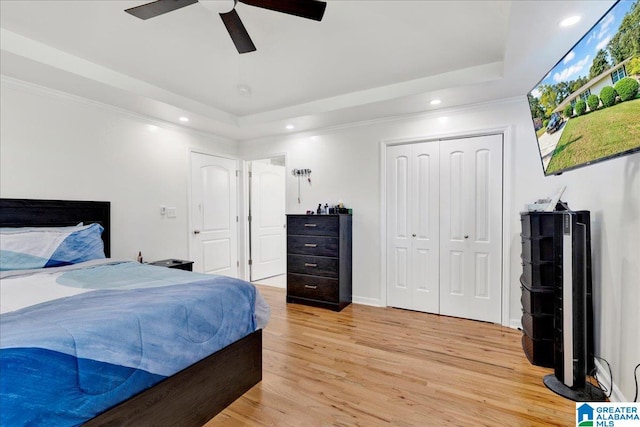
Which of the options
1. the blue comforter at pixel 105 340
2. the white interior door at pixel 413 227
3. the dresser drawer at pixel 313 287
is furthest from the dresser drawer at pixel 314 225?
the blue comforter at pixel 105 340

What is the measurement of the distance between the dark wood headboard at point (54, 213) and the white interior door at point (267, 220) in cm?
220

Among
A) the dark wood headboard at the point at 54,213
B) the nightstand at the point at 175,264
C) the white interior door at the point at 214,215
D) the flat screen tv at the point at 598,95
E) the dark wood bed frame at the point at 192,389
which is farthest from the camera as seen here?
the white interior door at the point at 214,215

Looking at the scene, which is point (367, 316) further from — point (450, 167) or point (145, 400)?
point (145, 400)

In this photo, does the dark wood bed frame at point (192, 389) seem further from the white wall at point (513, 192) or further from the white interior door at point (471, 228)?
the white interior door at point (471, 228)

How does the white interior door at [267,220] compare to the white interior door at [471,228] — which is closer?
the white interior door at [471,228]

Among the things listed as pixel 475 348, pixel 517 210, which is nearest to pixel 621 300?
pixel 475 348

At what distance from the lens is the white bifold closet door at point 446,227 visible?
320cm

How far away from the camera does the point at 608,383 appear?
1899mm

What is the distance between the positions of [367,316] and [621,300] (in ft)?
7.17

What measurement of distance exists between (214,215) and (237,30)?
3.08 metres

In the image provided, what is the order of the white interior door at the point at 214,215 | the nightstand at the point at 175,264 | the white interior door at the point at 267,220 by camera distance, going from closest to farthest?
the nightstand at the point at 175,264
the white interior door at the point at 214,215
the white interior door at the point at 267,220

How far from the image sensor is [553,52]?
7.23 feet

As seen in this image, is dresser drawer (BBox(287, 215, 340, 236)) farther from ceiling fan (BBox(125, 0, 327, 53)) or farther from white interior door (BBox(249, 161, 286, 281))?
ceiling fan (BBox(125, 0, 327, 53))

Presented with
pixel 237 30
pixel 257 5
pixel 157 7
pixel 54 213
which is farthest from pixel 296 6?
pixel 54 213
